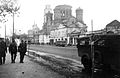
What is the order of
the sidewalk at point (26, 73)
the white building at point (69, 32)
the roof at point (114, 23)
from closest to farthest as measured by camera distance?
the sidewalk at point (26, 73) → the roof at point (114, 23) → the white building at point (69, 32)

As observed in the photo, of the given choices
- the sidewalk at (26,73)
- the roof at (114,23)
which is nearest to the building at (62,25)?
the roof at (114,23)

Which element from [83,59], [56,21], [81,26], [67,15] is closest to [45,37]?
[56,21]

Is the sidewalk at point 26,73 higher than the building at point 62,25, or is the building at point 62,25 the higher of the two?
the building at point 62,25

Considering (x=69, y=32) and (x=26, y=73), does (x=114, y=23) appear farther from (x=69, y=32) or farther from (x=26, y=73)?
(x=26, y=73)

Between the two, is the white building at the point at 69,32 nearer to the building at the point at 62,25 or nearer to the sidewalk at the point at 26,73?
the building at the point at 62,25

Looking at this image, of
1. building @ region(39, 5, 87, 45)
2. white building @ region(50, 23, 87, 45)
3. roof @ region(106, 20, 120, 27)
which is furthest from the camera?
building @ region(39, 5, 87, 45)

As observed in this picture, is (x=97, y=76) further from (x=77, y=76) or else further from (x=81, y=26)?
(x=81, y=26)

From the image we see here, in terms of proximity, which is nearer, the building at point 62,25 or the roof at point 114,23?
the roof at point 114,23

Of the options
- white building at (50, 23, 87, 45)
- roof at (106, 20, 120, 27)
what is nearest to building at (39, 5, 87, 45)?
white building at (50, 23, 87, 45)

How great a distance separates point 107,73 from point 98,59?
1316 mm

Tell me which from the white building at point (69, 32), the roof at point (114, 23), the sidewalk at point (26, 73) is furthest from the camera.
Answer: the white building at point (69, 32)

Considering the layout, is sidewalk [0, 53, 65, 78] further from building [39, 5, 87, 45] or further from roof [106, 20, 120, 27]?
building [39, 5, 87, 45]

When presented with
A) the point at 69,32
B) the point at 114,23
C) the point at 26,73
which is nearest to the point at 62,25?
the point at 69,32

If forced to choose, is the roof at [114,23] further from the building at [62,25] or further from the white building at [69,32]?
the white building at [69,32]
